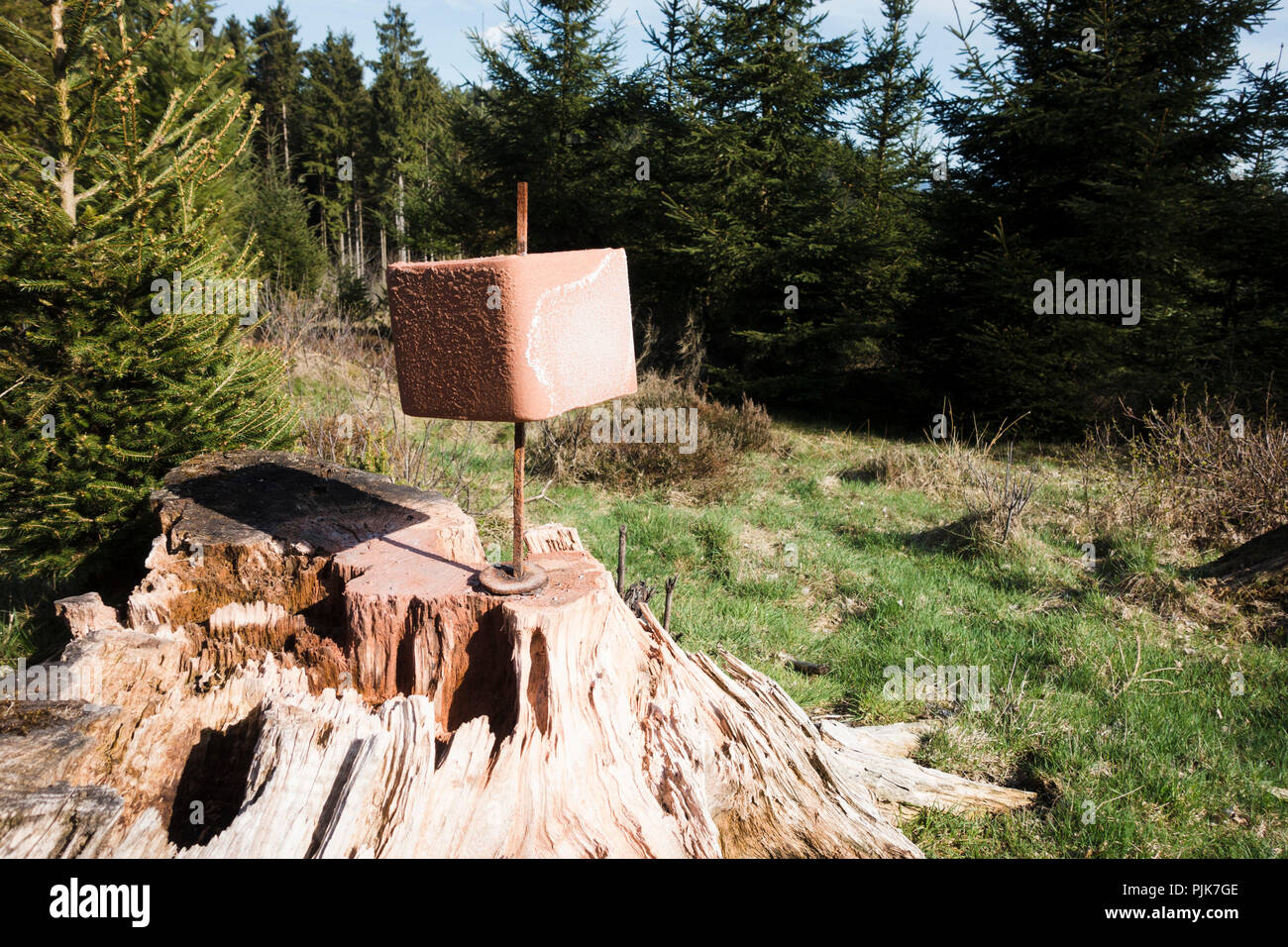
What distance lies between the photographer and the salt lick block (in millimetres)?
1777

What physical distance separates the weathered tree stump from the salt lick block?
0.63 meters

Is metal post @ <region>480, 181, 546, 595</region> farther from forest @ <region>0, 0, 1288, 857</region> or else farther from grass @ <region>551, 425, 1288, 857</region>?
grass @ <region>551, 425, 1288, 857</region>

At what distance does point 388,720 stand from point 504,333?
42.4 inches

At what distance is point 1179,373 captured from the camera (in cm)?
961

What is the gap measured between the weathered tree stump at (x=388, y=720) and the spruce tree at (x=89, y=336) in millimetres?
803

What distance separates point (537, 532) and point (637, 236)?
473 inches

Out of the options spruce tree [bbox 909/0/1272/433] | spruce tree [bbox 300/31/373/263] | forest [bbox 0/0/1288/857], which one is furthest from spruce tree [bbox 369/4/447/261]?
spruce tree [bbox 909/0/1272/433]

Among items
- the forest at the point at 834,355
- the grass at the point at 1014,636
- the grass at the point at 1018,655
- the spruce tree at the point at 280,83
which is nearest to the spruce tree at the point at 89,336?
the forest at the point at 834,355

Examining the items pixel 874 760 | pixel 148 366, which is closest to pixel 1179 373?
pixel 874 760

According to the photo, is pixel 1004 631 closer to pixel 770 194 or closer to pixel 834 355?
pixel 834 355

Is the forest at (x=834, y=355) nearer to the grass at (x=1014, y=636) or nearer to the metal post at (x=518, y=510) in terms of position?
the grass at (x=1014, y=636)

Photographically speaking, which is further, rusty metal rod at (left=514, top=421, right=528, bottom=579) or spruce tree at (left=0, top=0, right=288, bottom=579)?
spruce tree at (left=0, top=0, right=288, bottom=579)

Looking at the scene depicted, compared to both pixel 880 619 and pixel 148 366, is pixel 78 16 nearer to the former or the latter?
pixel 148 366

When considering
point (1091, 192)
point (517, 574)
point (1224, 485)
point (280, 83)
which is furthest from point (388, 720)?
point (280, 83)
